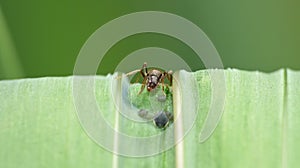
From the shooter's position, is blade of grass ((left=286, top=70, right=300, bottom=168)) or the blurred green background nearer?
blade of grass ((left=286, top=70, right=300, bottom=168))

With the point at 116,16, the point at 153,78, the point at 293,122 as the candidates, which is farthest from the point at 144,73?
the point at 116,16

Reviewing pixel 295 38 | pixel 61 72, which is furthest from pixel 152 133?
pixel 295 38

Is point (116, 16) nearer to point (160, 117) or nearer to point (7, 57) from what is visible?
point (7, 57)

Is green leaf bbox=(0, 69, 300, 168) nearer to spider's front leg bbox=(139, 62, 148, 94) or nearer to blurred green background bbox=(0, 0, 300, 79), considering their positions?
spider's front leg bbox=(139, 62, 148, 94)

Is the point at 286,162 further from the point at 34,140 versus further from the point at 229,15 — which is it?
the point at 229,15

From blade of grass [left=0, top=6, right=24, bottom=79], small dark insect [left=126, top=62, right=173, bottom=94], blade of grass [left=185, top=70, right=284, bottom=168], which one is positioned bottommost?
blade of grass [left=185, top=70, right=284, bottom=168]

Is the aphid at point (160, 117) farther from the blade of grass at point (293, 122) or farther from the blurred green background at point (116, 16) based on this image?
the blurred green background at point (116, 16)

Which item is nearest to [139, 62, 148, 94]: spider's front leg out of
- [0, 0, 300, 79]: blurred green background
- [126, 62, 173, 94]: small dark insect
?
[126, 62, 173, 94]: small dark insect
